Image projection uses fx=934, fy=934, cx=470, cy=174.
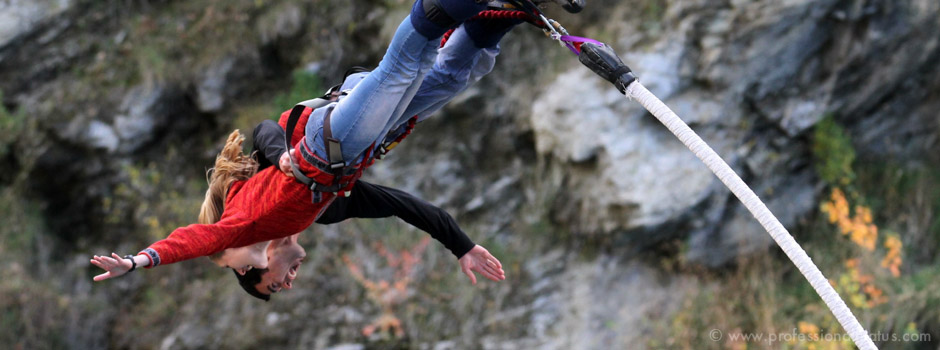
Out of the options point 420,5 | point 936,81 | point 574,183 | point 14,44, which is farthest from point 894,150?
point 14,44

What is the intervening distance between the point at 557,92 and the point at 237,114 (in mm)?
3041

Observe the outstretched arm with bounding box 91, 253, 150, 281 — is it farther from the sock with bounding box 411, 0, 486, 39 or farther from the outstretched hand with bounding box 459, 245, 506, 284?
the outstretched hand with bounding box 459, 245, 506, 284

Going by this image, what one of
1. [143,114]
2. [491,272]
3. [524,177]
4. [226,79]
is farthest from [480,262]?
[143,114]

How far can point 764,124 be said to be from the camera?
7.25 meters

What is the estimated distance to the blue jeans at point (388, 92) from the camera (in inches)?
125

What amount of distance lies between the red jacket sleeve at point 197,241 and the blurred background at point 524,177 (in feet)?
13.7

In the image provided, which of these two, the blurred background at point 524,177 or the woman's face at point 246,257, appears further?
the blurred background at point 524,177

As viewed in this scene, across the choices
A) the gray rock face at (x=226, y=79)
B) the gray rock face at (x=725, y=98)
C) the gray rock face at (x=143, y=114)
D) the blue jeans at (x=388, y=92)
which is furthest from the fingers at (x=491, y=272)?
the gray rock face at (x=143, y=114)

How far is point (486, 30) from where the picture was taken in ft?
11.2

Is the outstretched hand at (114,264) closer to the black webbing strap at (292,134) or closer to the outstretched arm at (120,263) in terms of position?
the outstretched arm at (120,263)

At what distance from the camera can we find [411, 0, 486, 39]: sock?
119 inches

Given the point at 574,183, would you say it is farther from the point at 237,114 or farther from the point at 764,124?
the point at 237,114

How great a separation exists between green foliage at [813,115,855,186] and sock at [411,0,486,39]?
198 inches

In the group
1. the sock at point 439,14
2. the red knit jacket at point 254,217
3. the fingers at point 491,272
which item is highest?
the sock at point 439,14
